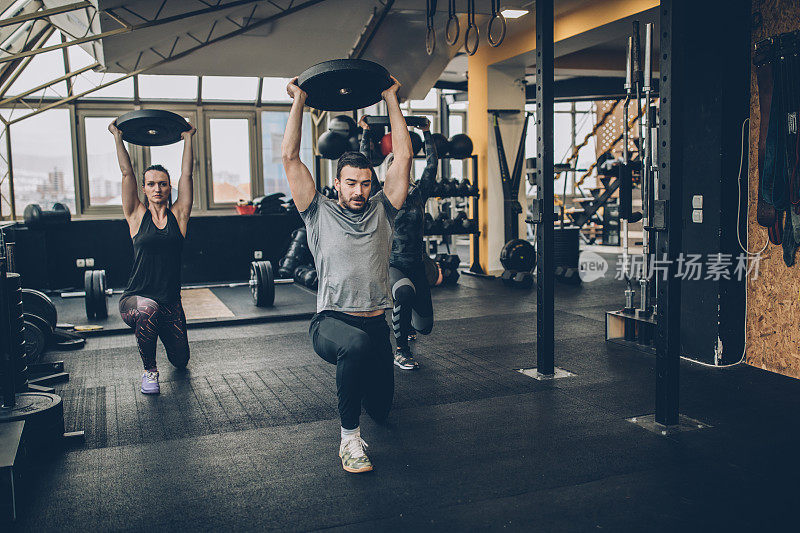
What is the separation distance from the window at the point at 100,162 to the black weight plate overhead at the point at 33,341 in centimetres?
617

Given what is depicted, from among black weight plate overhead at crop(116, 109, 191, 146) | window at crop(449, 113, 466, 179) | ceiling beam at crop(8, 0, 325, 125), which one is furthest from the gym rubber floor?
window at crop(449, 113, 466, 179)

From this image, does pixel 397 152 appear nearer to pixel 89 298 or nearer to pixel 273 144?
pixel 89 298

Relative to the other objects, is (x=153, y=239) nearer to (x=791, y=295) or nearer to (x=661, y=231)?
(x=661, y=231)

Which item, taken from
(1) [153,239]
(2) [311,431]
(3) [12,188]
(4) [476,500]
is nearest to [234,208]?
(3) [12,188]

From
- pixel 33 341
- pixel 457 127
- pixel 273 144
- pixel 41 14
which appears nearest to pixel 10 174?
pixel 273 144

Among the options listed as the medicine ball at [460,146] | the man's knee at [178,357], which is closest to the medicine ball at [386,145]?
the medicine ball at [460,146]

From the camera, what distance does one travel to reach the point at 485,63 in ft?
25.2

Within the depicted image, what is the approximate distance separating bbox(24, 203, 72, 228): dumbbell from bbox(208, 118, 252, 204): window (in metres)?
3.06

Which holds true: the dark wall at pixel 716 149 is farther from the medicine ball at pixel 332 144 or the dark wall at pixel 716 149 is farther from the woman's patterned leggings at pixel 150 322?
the medicine ball at pixel 332 144

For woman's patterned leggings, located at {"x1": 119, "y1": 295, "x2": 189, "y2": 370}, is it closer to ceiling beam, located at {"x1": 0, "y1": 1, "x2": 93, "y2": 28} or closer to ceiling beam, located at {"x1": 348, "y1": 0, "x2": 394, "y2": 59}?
ceiling beam, located at {"x1": 0, "y1": 1, "x2": 93, "y2": 28}

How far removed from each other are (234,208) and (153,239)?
7.07m

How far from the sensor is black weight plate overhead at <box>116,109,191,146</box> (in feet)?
9.98

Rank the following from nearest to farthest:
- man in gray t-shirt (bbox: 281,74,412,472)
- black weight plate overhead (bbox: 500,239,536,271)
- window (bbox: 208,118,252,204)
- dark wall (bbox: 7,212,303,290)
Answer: man in gray t-shirt (bbox: 281,74,412,472), black weight plate overhead (bbox: 500,239,536,271), dark wall (bbox: 7,212,303,290), window (bbox: 208,118,252,204)

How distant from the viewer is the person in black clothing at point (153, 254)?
3305 mm
